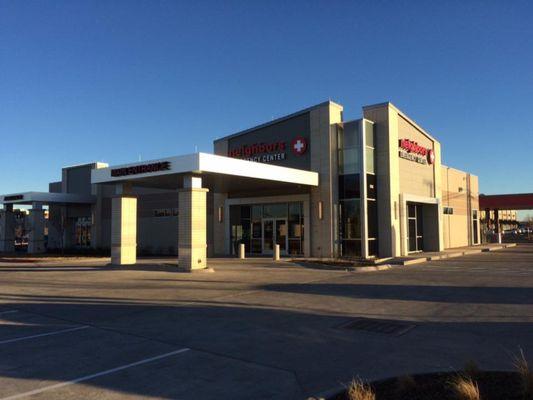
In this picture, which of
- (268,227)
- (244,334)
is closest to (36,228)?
(268,227)

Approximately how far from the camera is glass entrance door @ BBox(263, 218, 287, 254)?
95.0 feet

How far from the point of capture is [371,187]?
26797 millimetres

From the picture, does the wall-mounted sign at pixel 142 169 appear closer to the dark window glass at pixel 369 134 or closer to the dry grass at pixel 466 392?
the dark window glass at pixel 369 134

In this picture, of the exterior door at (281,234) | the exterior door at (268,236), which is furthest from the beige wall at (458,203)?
the exterior door at (268,236)

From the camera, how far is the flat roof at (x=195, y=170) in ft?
62.7

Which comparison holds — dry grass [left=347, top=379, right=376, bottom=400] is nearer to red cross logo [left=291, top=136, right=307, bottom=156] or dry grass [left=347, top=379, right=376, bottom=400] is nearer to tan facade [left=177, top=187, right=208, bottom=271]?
tan facade [left=177, top=187, right=208, bottom=271]

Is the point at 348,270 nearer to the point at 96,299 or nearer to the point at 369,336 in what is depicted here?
the point at 96,299

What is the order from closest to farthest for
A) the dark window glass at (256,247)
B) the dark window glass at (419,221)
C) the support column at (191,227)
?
the support column at (191,227)
the dark window glass at (256,247)
the dark window glass at (419,221)

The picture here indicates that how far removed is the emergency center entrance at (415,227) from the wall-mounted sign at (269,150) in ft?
29.2

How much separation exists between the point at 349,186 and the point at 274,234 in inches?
231

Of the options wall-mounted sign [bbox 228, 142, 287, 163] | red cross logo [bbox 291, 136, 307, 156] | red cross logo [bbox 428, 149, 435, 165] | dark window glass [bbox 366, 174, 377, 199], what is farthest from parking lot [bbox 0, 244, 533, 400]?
red cross logo [bbox 428, 149, 435, 165]

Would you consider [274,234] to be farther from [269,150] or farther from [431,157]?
[431,157]

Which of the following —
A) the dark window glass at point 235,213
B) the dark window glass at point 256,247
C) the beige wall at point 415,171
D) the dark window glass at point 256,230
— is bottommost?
the dark window glass at point 256,247

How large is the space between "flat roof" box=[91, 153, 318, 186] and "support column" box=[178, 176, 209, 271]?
77 centimetres
